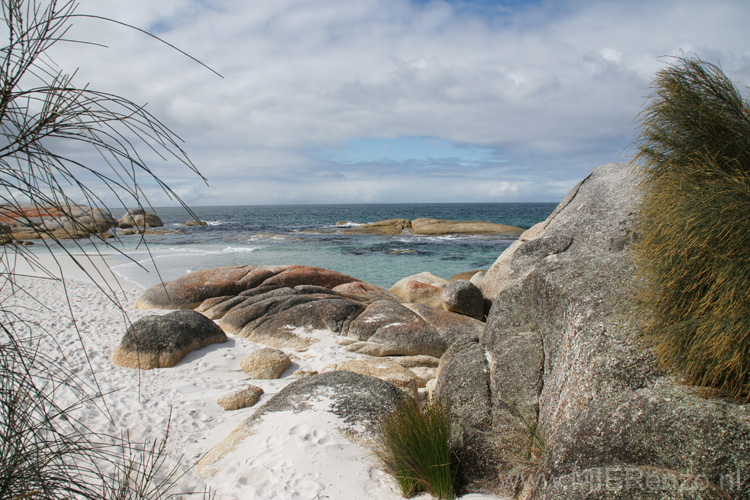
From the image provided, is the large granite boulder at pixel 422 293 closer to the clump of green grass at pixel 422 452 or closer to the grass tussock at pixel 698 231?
the clump of green grass at pixel 422 452

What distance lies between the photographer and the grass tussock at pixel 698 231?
283 cm

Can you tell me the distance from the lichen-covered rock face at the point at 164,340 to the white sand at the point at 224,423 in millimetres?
170

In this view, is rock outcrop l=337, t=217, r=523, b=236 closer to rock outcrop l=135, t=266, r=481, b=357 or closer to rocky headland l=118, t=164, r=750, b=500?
rock outcrop l=135, t=266, r=481, b=357

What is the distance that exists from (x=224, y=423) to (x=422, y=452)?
3084 mm

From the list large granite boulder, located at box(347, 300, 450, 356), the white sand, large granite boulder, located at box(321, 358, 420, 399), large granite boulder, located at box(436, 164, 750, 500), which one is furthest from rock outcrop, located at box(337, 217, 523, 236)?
large granite boulder, located at box(436, 164, 750, 500)

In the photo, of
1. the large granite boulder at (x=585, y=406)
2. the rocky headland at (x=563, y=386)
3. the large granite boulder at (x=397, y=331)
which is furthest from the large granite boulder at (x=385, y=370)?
the large granite boulder at (x=585, y=406)

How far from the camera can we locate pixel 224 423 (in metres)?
6.16

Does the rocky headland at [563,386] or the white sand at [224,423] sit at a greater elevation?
the rocky headland at [563,386]

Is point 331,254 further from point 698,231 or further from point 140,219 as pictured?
point 698,231

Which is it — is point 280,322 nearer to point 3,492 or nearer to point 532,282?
point 532,282

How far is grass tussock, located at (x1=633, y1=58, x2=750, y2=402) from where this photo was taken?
2828 millimetres

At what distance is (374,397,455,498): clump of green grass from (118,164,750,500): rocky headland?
0.29m

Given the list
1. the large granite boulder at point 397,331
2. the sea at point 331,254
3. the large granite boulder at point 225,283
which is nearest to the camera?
the large granite boulder at point 397,331

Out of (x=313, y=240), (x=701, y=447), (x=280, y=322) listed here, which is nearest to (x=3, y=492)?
(x=701, y=447)
